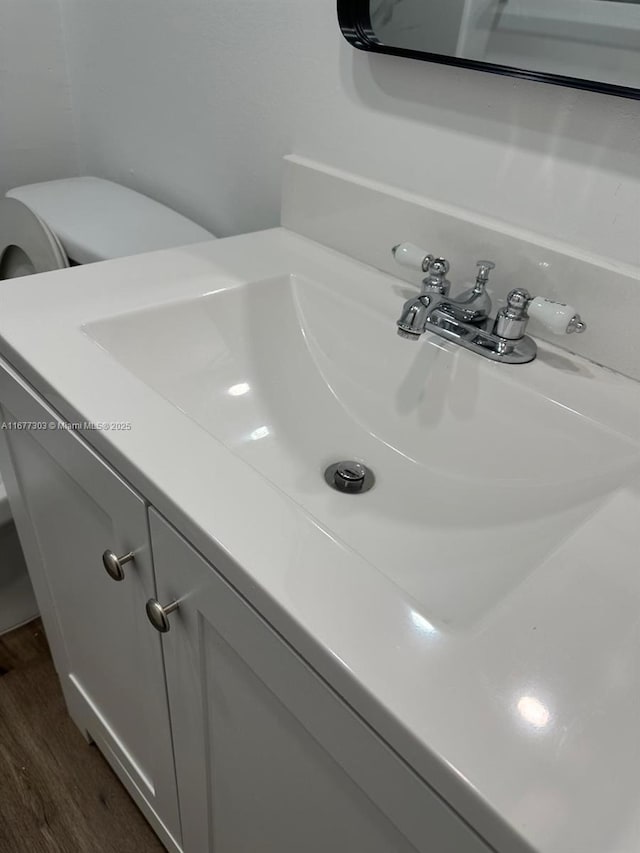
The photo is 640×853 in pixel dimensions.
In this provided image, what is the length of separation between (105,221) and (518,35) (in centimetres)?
78

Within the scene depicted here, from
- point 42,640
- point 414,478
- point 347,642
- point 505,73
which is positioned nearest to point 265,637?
point 347,642

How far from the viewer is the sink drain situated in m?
0.71

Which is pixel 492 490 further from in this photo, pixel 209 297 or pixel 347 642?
pixel 209 297

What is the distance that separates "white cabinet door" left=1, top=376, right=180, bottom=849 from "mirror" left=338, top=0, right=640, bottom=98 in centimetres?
60

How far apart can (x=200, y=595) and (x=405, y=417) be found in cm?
34

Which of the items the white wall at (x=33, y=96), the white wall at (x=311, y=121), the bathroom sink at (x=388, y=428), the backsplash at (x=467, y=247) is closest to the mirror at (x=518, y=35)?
the white wall at (x=311, y=121)

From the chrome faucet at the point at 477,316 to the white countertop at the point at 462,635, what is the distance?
0.09m

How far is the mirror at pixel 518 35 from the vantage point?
0.62m

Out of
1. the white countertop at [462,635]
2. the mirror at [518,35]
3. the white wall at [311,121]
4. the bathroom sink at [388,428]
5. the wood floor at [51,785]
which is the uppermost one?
the mirror at [518,35]

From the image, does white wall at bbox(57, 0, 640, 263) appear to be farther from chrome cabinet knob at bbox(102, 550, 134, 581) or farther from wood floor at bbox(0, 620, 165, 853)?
wood floor at bbox(0, 620, 165, 853)

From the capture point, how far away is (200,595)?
1.81ft

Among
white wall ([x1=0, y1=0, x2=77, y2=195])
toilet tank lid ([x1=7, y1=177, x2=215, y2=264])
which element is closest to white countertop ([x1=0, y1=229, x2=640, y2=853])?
toilet tank lid ([x1=7, y1=177, x2=215, y2=264])

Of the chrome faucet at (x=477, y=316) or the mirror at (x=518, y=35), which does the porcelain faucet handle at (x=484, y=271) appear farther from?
the mirror at (x=518, y=35)

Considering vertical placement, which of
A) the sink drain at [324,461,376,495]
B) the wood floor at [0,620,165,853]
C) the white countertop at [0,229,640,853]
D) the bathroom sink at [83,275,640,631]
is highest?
the white countertop at [0,229,640,853]
